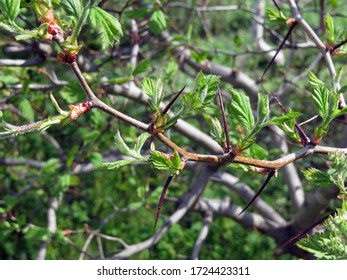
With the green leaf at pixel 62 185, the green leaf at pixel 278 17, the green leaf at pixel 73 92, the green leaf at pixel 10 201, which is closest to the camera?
the green leaf at pixel 278 17

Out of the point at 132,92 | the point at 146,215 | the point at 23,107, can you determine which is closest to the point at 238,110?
the point at 132,92

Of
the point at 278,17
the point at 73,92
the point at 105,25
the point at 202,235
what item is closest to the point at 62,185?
the point at 73,92

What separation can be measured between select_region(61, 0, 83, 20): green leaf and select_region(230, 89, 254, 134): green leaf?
350 millimetres

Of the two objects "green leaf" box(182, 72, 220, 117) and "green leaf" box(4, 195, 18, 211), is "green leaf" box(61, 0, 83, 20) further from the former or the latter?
"green leaf" box(4, 195, 18, 211)

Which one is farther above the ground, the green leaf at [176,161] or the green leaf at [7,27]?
the green leaf at [7,27]

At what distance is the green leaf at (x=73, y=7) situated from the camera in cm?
107

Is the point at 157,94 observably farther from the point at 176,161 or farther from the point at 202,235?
the point at 202,235

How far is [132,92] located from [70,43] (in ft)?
4.12

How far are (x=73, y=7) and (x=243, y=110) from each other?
1.30ft

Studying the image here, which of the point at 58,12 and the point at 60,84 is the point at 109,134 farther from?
the point at 58,12

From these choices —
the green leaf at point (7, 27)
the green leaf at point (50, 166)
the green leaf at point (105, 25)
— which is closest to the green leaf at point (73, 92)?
the green leaf at point (50, 166)

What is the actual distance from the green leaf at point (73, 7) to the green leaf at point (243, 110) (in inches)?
13.8

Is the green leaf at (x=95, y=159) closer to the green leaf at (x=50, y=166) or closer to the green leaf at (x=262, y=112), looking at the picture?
the green leaf at (x=50, y=166)

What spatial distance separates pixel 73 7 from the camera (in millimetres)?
1072
